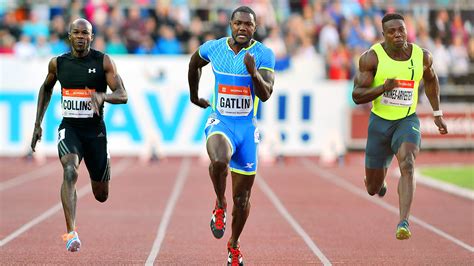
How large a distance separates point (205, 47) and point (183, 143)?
52.7 feet

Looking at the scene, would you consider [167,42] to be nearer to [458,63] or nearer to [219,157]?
[458,63]

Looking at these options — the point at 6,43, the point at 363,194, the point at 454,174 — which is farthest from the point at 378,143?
the point at 6,43

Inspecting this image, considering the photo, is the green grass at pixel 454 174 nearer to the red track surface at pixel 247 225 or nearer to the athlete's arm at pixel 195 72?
the red track surface at pixel 247 225

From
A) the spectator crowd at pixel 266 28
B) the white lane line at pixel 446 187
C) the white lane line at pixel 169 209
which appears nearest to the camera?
the white lane line at pixel 169 209

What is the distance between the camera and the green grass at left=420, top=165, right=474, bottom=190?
63.3 ft

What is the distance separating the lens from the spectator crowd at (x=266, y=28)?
25.6 metres

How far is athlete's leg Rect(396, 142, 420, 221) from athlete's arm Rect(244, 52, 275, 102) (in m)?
1.83

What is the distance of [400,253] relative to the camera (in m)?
10.7

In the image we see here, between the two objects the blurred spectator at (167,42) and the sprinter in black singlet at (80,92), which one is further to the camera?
the blurred spectator at (167,42)

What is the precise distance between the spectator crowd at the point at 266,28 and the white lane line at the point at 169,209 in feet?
10.7

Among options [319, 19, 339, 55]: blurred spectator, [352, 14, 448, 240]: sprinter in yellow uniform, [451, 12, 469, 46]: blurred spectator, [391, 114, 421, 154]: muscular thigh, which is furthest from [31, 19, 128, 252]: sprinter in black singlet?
[451, 12, 469, 46]: blurred spectator

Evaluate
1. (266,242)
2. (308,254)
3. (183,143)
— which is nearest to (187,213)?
(266,242)

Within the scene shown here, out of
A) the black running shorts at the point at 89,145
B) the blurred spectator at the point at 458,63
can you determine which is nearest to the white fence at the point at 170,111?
the blurred spectator at the point at 458,63

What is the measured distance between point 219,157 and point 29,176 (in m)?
12.6
